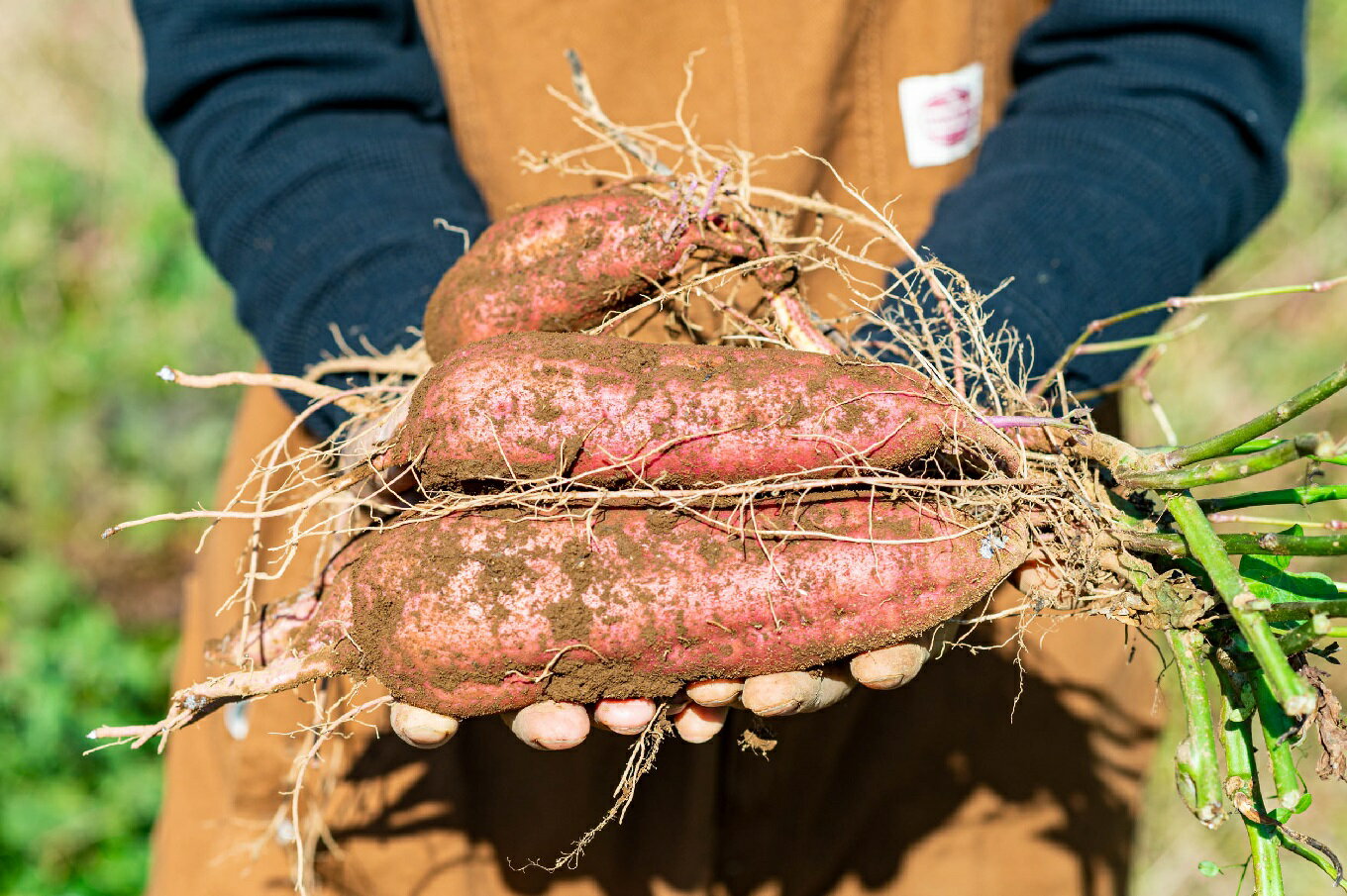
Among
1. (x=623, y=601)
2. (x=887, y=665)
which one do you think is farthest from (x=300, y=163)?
(x=887, y=665)

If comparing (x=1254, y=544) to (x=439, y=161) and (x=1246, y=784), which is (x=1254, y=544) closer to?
(x=1246, y=784)

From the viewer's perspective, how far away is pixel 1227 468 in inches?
37.4

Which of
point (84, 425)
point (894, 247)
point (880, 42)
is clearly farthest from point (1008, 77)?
point (84, 425)

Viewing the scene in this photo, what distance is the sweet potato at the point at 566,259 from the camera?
3.82 ft

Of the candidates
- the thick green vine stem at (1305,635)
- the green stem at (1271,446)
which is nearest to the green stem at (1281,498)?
the green stem at (1271,446)

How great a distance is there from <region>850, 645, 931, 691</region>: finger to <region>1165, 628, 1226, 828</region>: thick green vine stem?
271 millimetres

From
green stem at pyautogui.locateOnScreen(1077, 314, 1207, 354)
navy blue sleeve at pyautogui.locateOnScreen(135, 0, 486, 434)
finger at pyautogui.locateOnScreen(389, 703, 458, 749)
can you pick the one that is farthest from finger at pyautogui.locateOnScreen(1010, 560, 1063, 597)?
navy blue sleeve at pyautogui.locateOnScreen(135, 0, 486, 434)

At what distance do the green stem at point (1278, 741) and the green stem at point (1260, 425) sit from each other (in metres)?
0.23

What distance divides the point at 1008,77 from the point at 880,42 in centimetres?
29

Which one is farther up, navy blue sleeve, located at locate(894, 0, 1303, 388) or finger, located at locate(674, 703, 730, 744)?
navy blue sleeve, located at locate(894, 0, 1303, 388)

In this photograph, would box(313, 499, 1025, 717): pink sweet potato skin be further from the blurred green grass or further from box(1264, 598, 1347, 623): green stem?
the blurred green grass

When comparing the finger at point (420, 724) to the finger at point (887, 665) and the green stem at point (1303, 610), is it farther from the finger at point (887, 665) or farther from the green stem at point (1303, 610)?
the green stem at point (1303, 610)

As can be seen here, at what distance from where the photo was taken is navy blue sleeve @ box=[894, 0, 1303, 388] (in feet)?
4.48

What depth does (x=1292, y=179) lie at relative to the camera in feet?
10.2
